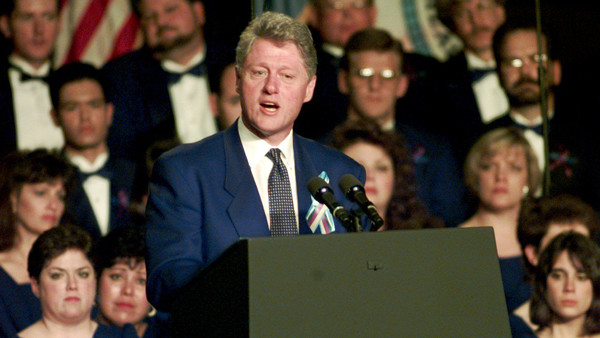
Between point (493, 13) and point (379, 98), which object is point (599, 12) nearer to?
point (493, 13)

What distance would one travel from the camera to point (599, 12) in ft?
17.5

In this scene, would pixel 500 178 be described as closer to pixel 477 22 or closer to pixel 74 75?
pixel 477 22

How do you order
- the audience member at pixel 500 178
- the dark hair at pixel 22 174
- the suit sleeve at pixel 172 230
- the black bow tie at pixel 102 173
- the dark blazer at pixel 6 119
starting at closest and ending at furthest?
the suit sleeve at pixel 172 230
the dark hair at pixel 22 174
the dark blazer at pixel 6 119
the black bow tie at pixel 102 173
the audience member at pixel 500 178

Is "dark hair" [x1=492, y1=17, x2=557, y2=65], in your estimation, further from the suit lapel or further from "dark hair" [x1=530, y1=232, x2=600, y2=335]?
the suit lapel

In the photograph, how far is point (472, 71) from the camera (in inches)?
202

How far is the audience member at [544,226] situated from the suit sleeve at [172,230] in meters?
2.78

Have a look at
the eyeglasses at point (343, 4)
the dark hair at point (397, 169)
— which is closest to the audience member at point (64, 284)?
the dark hair at point (397, 169)

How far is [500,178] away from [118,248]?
217cm

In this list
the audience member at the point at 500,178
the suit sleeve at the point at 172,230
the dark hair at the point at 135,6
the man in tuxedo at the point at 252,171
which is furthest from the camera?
the audience member at the point at 500,178

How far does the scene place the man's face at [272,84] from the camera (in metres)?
2.35

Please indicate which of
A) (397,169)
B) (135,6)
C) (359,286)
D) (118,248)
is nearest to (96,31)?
(135,6)

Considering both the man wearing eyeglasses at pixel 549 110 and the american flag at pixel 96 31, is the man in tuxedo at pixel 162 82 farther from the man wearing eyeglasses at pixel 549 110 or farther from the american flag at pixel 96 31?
the man wearing eyeglasses at pixel 549 110

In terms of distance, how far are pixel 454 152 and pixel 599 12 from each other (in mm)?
1300

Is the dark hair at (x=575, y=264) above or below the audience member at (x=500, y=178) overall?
below
